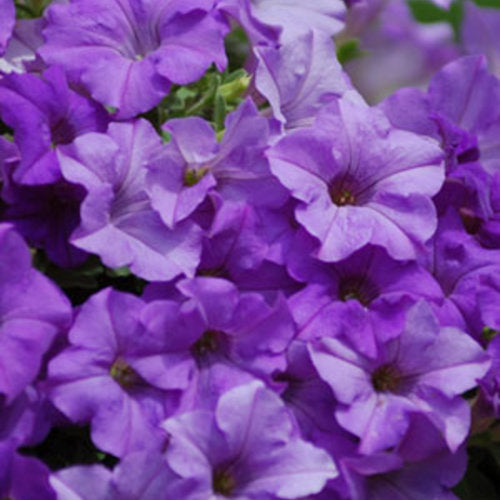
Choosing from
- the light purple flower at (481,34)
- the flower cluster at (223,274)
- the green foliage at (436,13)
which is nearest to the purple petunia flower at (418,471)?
the flower cluster at (223,274)

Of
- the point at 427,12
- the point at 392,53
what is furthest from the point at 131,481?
the point at 427,12

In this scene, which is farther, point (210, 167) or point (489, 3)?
point (489, 3)

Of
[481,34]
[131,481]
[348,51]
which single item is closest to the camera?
[131,481]

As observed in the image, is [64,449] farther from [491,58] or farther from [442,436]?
[491,58]

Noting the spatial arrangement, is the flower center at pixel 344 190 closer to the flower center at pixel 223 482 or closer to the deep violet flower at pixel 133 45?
the deep violet flower at pixel 133 45

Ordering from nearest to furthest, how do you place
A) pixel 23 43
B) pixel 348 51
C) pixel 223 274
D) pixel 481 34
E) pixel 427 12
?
pixel 223 274 < pixel 23 43 < pixel 348 51 < pixel 481 34 < pixel 427 12

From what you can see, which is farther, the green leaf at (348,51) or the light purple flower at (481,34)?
the light purple flower at (481,34)

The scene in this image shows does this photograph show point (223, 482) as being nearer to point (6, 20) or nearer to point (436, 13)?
point (6, 20)

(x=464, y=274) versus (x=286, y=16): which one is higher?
(x=286, y=16)

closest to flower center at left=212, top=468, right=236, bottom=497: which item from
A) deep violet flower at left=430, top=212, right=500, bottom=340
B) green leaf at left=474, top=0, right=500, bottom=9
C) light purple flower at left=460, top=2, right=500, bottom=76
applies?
deep violet flower at left=430, top=212, right=500, bottom=340
